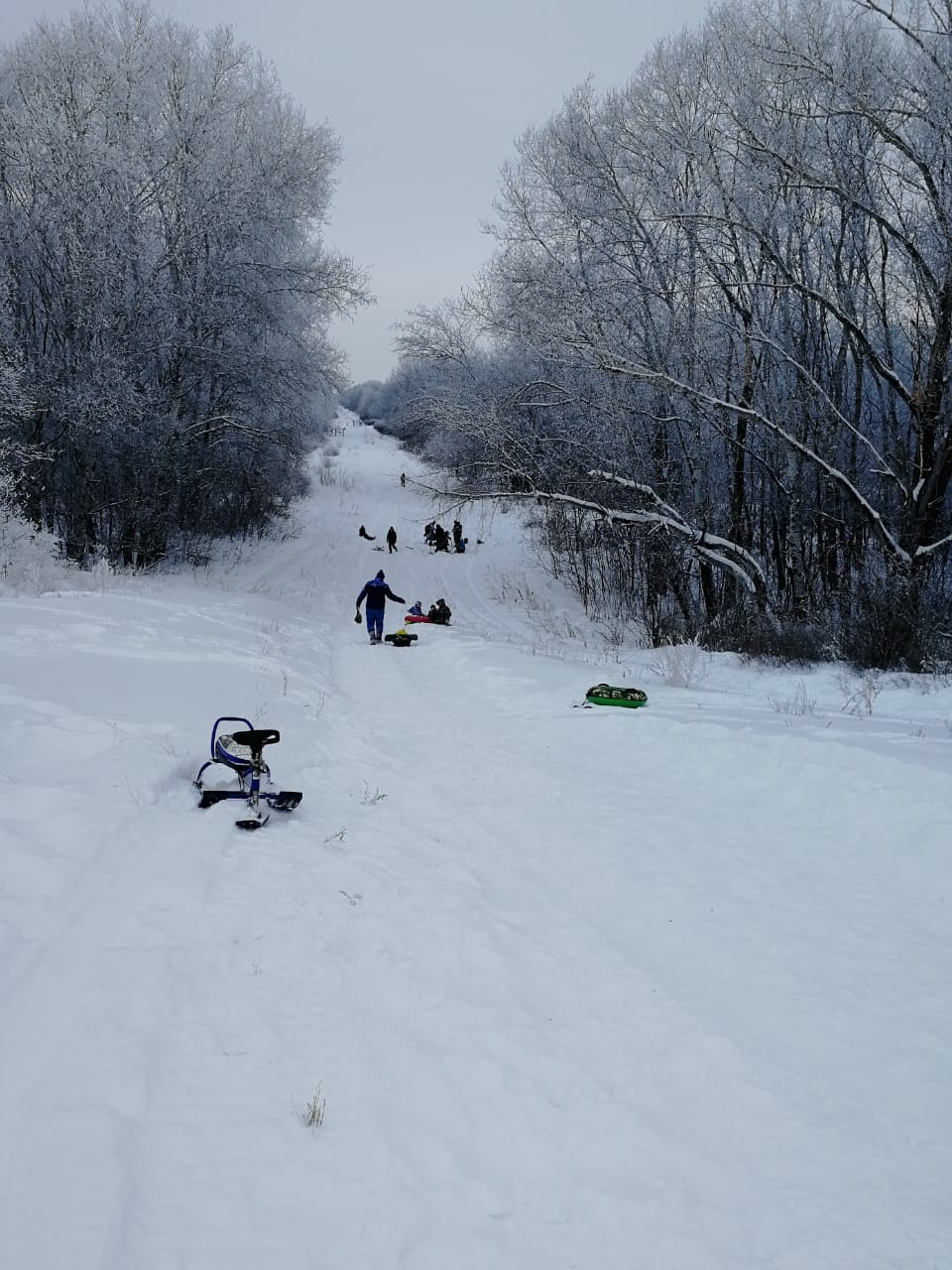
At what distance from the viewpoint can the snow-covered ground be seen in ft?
7.52

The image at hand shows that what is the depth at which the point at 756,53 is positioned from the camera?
35.1ft

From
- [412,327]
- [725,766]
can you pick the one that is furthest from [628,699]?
[412,327]

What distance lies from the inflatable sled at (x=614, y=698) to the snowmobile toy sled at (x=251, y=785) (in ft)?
12.3

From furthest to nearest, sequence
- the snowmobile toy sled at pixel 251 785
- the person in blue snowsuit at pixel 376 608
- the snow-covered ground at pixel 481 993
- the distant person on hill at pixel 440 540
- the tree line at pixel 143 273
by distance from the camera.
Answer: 1. the distant person on hill at pixel 440 540
2. the tree line at pixel 143 273
3. the person in blue snowsuit at pixel 376 608
4. the snowmobile toy sled at pixel 251 785
5. the snow-covered ground at pixel 481 993

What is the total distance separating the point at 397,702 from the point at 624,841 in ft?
14.7

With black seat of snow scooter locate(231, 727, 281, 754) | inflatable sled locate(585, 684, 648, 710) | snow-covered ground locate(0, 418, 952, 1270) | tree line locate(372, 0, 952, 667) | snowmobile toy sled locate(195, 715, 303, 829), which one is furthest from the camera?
tree line locate(372, 0, 952, 667)

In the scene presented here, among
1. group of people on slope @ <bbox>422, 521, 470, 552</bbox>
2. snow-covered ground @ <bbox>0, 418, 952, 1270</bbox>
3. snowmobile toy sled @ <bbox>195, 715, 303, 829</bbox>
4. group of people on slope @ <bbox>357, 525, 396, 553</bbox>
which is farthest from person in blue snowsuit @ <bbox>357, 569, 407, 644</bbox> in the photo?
group of people on slope @ <bbox>422, 521, 470, 552</bbox>

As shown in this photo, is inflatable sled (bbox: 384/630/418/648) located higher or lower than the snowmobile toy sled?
higher

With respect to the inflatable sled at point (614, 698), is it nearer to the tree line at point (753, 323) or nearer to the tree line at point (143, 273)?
the tree line at point (753, 323)

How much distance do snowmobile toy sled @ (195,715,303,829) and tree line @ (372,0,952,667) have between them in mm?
6863

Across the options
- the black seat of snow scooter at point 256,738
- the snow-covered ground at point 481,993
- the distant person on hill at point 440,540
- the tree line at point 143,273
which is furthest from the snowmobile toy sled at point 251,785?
the distant person on hill at point 440,540

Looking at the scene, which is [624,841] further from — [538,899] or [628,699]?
[628,699]

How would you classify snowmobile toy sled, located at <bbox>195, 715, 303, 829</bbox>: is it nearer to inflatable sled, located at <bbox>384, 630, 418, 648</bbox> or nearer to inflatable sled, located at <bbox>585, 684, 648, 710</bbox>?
inflatable sled, located at <bbox>585, 684, 648, 710</bbox>

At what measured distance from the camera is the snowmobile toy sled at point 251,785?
503 cm
